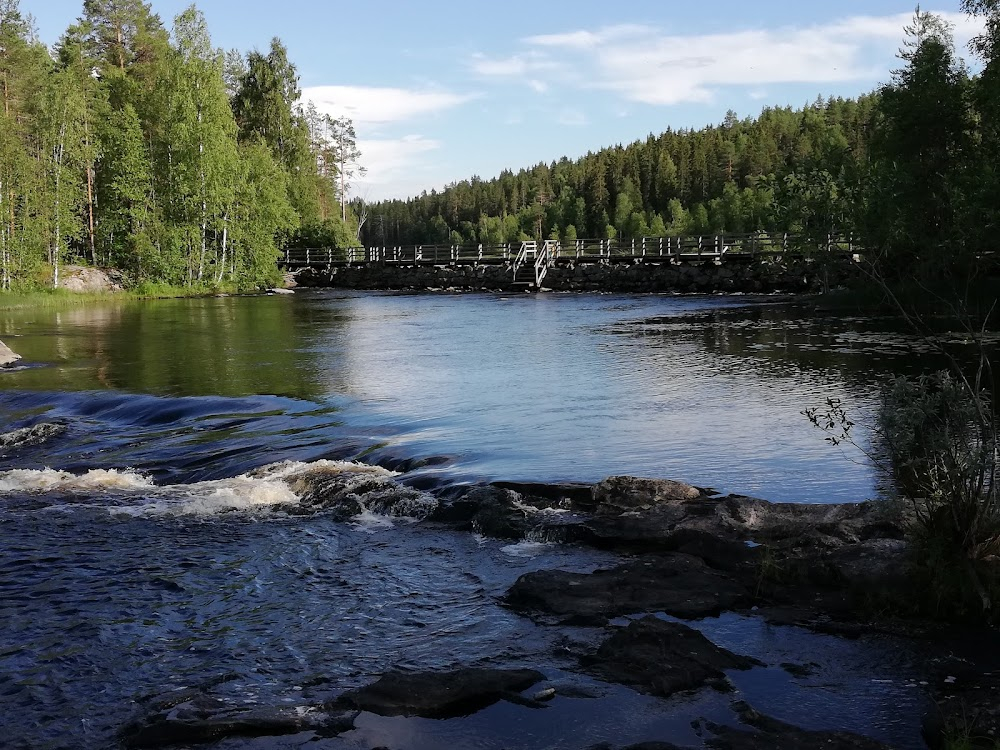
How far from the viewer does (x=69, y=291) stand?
46.7 m

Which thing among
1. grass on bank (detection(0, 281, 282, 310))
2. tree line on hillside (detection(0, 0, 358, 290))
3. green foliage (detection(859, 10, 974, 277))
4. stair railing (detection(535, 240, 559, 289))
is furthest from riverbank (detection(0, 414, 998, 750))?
stair railing (detection(535, 240, 559, 289))

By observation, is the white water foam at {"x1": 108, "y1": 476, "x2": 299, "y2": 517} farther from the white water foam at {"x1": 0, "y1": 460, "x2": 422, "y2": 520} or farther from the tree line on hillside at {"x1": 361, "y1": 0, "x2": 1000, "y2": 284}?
the tree line on hillside at {"x1": 361, "y1": 0, "x2": 1000, "y2": 284}

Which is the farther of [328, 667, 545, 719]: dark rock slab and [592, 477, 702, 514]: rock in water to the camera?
[592, 477, 702, 514]: rock in water

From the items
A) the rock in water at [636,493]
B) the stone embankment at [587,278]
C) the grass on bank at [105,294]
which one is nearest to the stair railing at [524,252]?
the stone embankment at [587,278]

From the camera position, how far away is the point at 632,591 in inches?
265

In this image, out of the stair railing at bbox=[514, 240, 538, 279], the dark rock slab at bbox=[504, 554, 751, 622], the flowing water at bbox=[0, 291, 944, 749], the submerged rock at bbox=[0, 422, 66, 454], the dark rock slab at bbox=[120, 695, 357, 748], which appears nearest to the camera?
the dark rock slab at bbox=[120, 695, 357, 748]

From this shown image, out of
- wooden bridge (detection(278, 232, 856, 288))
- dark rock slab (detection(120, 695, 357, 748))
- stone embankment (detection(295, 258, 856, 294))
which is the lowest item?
dark rock slab (detection(120, 695, 357, 748))

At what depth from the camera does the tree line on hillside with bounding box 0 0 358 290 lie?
45156mm

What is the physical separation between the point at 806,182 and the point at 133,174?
51.1 metres

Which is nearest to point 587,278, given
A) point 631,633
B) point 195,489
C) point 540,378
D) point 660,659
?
point 540,378

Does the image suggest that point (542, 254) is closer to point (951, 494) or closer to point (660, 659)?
point (951, 494)

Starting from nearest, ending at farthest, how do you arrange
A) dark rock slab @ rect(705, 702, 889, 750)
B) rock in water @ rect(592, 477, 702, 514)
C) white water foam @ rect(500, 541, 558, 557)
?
1. dark rock slab @ rect(705, 702, 889, 750)
2. white water foam @ rect(500, 541, 558, 557)
3. rock in water @ rect(592, 477, 702, 514)

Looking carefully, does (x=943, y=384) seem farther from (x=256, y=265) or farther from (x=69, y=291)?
Result: (x=256, y=265)

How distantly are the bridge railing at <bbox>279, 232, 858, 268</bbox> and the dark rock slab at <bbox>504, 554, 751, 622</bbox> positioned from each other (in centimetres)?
3438
